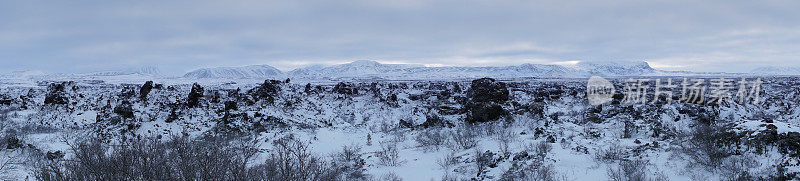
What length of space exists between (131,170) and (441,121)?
14.5m

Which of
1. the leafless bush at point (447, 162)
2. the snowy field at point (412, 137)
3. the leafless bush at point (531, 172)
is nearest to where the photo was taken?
the snowy field at point (412, 137)

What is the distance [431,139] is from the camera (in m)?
16.8

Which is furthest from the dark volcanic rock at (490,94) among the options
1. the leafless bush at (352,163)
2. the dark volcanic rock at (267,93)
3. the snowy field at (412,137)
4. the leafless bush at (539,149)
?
the dark volcanic rock at (267,93)

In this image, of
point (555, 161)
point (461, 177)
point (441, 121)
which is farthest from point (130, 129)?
point (555, 161)

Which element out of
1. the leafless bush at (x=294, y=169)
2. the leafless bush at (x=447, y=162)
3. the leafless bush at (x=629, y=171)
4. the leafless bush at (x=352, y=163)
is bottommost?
the leafless bush at (x=352, y=163)

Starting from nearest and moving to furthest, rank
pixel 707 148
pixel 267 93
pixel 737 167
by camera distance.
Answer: pixel 737 167 → pixel 707 148 → pixel 267 93

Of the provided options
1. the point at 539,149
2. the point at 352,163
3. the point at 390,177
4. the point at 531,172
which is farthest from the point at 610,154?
the point at 352,163

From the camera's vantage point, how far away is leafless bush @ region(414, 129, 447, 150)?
16.2 m

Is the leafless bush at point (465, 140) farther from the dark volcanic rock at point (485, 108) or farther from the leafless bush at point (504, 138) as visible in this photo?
the dark volcanic rock at point (485, 108)

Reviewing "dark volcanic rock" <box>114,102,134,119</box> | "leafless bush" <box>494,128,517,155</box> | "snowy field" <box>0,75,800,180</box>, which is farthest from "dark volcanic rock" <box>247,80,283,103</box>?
"leafless bush" <box>494,128,517,155</box>

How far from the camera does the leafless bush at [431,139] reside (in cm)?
1617

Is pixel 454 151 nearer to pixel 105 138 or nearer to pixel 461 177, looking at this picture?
pixel 461 177

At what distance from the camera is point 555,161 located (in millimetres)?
12008

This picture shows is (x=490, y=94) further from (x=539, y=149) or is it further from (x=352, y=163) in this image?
(x=352, y=163)
